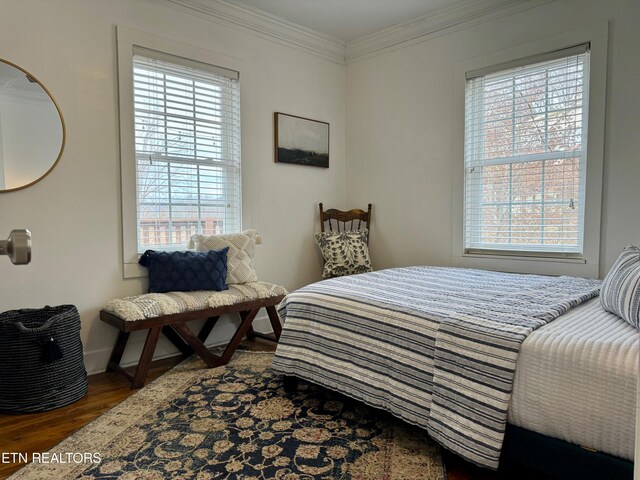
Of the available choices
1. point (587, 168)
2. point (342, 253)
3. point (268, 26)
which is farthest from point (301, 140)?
point (587, 168)

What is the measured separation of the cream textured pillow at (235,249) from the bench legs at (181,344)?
271 mm

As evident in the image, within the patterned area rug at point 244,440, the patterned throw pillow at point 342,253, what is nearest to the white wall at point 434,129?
the patterned throw pillow at point 342,253

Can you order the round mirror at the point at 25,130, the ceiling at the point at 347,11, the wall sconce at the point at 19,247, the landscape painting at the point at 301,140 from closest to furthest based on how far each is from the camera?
the wall sconce at the point at 19,247
the round mirror at the point at 25,130
the ceiling at the point at 347,11
the landscape painting at the point at 301,140

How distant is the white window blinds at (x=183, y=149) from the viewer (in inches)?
120

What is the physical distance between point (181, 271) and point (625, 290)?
2.44 meters

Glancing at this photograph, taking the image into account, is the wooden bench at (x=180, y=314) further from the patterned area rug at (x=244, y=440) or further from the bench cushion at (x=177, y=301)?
the patterned area rug at (x=244, y=440)

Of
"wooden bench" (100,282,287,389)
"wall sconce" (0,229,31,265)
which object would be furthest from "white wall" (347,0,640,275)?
"wall sconce" (0,229,31,265)

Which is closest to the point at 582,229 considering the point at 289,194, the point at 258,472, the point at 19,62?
the point at 289,194

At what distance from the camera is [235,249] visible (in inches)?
129

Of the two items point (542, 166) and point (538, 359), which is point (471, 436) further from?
point (542, 166)

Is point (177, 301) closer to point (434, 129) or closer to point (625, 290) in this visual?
point (625, 290)

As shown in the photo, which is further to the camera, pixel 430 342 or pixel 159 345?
pixel 159 345

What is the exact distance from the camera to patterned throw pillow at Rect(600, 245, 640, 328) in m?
1.63

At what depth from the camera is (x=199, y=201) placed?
336 centimetres
